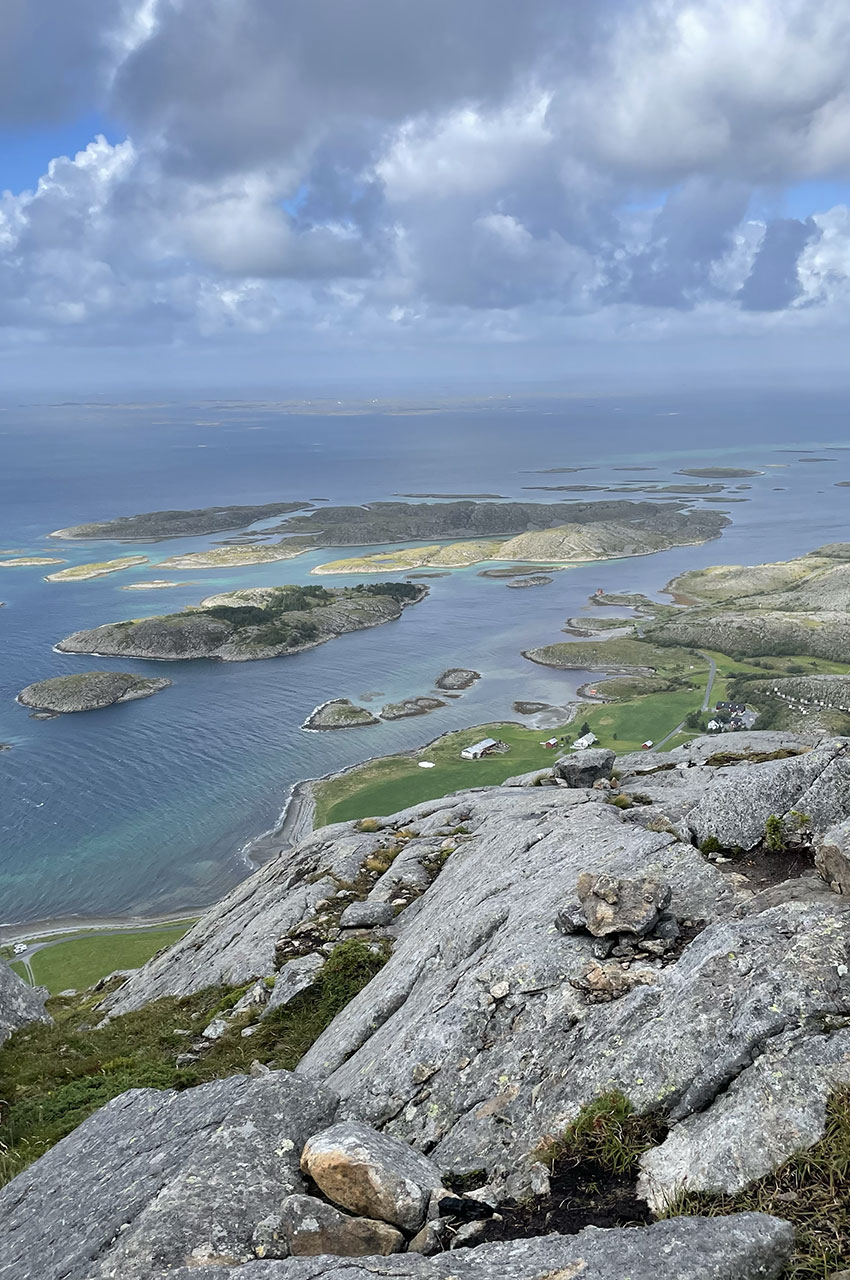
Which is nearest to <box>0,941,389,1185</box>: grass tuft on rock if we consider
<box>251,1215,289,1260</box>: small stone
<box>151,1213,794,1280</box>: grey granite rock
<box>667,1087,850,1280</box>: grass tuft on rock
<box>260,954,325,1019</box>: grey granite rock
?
<box>260,954,325,1019</box>: grey granite rock

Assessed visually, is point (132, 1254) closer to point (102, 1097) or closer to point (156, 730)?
point (102, 1097)

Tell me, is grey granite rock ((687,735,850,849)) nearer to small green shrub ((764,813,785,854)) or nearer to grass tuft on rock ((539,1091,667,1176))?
small green shrub ((764,813,785,854))

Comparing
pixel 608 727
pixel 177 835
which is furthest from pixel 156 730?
pixel 608 727

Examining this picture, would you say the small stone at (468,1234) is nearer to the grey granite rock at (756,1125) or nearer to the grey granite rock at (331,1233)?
the grey granite rock at (331,1233)

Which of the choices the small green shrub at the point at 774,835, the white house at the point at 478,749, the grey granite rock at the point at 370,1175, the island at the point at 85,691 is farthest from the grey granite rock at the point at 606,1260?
the island at the point at 85,691

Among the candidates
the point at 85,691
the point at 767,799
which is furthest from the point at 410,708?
the point at 767,799

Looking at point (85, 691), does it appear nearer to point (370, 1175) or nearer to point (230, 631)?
point (230, 631)

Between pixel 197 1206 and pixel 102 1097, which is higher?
pixel 197 1206
